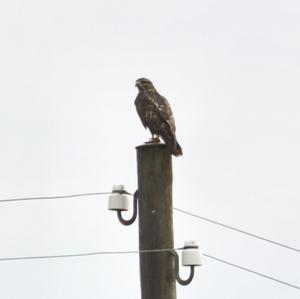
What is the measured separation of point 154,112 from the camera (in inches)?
389

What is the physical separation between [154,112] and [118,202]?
3.54m

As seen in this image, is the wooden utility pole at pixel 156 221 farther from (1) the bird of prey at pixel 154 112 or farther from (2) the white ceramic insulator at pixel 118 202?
(1) the bird of prey at pixel 154 112

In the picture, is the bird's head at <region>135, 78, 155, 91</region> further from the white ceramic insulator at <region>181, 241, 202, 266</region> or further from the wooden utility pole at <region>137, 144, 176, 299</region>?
the white ceramic insulator at <region>181, 241, 202, 266</region>

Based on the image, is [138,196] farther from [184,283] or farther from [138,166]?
[184,283]

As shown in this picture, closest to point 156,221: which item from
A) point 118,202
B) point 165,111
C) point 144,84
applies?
point 118,202

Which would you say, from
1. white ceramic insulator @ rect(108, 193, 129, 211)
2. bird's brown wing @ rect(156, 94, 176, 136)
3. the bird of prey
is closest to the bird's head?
the bird of prey

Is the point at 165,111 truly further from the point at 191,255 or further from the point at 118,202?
the point at 191,255

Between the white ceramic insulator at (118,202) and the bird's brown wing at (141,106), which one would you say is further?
the bird's brown wing at (141,106)

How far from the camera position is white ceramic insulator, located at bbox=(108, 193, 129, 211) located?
21.1 feet

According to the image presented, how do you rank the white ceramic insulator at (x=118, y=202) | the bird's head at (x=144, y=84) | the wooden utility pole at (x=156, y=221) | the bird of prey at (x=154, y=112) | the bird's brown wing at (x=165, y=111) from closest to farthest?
the wooden utility pole at (x=156, y=221), the white ceramic insulator at (x=118, y=202), the bird of prey at (x=154, y=112), the bird's brown wing at (x=165, y=111), the bird's head at (x=144, y=84)

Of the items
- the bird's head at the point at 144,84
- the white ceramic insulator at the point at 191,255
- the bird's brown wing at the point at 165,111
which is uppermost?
Answer: the bird's head at the point at 144,84

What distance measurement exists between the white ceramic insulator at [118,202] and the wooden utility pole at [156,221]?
196 millimetres

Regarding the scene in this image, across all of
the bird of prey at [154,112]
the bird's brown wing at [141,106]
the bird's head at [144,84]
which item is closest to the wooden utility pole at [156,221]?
the bird of prey at [154,112]

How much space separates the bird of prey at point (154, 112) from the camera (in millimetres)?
8975
